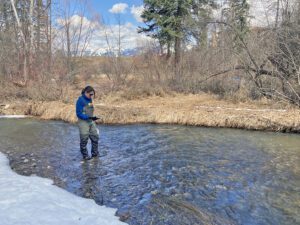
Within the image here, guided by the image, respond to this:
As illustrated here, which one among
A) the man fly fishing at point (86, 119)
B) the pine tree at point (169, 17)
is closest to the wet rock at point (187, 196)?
the man fly fishing at point (86, 119)

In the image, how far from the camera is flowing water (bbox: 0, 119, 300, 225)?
254 inches

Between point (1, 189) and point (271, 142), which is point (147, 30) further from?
point (1, 189)

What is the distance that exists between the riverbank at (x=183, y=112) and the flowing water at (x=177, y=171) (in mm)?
748

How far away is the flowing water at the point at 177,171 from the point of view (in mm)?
6453

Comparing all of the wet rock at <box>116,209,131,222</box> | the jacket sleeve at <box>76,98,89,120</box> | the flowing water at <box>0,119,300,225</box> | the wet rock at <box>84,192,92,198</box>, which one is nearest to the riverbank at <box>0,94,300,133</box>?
the flowing water at <box>0,119,300,225</box>

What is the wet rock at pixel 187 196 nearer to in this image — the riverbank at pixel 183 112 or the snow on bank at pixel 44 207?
the snow on bank at pixel 44 207

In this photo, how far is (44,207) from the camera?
6000mm

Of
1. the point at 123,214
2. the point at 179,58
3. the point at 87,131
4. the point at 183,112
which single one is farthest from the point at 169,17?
Result: the point at 123,214

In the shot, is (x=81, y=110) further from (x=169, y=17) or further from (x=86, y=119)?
(x=169, y=17)

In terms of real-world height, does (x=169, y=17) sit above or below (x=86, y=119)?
above

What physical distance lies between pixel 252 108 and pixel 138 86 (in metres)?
7.45

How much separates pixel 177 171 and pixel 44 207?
369cm

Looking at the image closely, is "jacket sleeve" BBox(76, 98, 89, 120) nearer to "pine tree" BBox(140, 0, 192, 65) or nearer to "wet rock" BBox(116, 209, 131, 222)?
"wet rock" BBox(116, 209, 131, 222)

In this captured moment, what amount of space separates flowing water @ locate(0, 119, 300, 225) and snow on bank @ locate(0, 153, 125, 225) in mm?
381
